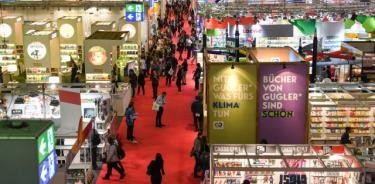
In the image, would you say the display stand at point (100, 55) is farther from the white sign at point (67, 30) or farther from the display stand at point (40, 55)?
the white sign at point (67, 30)

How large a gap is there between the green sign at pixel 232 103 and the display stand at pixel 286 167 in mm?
1439

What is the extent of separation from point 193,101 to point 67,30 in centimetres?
724

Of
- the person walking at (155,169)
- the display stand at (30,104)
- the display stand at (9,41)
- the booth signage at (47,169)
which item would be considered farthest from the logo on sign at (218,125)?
the display stand at (9,41)

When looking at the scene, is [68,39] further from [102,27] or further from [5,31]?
[5,31]

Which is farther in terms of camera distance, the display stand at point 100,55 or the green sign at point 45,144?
the display stand at point 100,55

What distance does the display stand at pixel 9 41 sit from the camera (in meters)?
23.5

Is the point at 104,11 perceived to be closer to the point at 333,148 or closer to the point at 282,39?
the point at 282,39

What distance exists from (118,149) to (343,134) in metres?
5.15

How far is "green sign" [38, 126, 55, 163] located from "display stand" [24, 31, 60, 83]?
1419 centimetres

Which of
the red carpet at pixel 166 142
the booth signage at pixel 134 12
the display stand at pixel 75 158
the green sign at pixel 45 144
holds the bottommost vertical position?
the red carpet at pixel 166 142

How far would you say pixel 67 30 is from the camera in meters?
23.8

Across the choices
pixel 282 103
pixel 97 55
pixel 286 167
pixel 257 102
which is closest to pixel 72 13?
pixel 97 55

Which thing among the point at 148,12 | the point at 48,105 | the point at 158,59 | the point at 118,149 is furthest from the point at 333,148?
the point at 148,12

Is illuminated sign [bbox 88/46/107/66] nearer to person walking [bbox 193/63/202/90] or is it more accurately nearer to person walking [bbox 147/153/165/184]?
person walking [bbox 193/63/202/90]
